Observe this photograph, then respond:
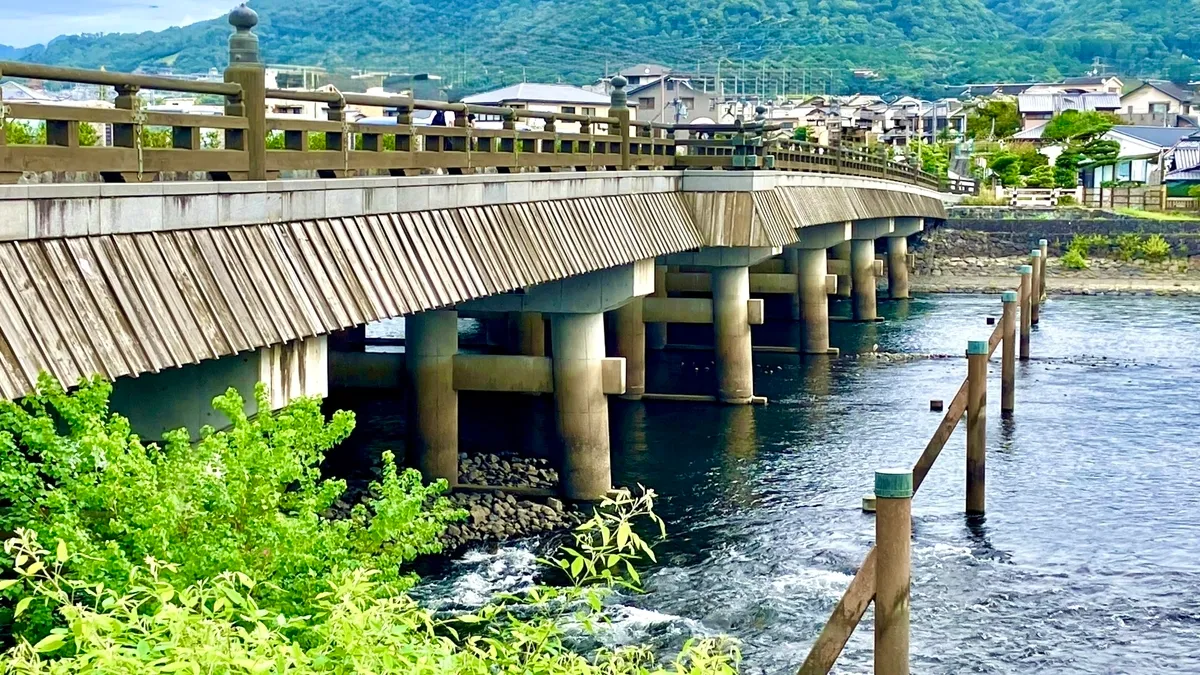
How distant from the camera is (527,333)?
116ft

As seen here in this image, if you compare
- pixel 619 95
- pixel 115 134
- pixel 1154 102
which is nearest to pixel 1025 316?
pixel 619 95

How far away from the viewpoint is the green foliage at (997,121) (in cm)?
12638

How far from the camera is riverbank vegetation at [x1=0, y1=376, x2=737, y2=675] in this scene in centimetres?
794

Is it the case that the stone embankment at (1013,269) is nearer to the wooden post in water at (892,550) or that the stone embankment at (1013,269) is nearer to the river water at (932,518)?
the river water at (932,518)

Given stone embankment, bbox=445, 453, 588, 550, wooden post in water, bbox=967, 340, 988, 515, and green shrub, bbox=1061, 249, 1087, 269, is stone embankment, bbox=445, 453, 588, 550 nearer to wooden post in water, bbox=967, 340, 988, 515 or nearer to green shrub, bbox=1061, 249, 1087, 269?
wooden post in water, bbox=967, 340, 988, 515

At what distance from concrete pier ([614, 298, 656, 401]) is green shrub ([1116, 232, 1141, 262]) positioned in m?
44.9

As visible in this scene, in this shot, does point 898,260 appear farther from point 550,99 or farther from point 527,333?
point 527,333

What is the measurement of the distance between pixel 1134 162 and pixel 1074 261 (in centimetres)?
3074

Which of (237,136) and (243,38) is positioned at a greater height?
(243,38)

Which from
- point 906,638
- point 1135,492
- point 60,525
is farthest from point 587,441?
point 60,525

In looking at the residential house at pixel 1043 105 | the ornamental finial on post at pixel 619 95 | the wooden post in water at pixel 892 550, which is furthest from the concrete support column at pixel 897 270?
the residential house at pixel 1043 105

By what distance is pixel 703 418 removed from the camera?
118ft

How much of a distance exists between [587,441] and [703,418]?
9.60 metres

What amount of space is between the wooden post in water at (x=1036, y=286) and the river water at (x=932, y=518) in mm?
11396
